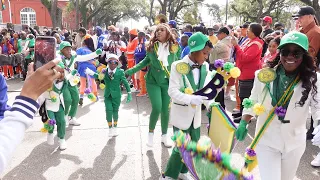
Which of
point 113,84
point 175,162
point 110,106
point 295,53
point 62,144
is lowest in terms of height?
point 62,144

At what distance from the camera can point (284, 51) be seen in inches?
96.1

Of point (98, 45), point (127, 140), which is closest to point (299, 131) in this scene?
point (127, 140)

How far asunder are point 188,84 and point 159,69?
4.25 feet

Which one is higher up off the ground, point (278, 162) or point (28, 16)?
point (28, 16)

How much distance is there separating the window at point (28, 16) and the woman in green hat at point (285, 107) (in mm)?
57434

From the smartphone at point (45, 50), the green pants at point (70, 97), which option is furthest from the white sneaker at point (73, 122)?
the smartphone at point (45, 50)

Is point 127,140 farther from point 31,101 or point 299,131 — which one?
point 31,101

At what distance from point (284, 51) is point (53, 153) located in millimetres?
3758

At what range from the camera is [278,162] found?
8.18ft

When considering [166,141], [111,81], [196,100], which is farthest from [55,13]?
[196,100]

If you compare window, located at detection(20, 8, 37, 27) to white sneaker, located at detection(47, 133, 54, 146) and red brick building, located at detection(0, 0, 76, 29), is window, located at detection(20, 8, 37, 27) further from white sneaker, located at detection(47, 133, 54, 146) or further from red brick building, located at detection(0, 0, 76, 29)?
white sneaker, located at detection(47, 133, 54, 146)

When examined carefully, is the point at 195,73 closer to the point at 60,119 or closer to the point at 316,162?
the point at 316,162

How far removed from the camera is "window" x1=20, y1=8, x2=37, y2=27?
53.3 m

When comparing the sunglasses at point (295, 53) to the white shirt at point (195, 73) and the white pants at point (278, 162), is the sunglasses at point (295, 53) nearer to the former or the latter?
the white pants at point (278, 162)
